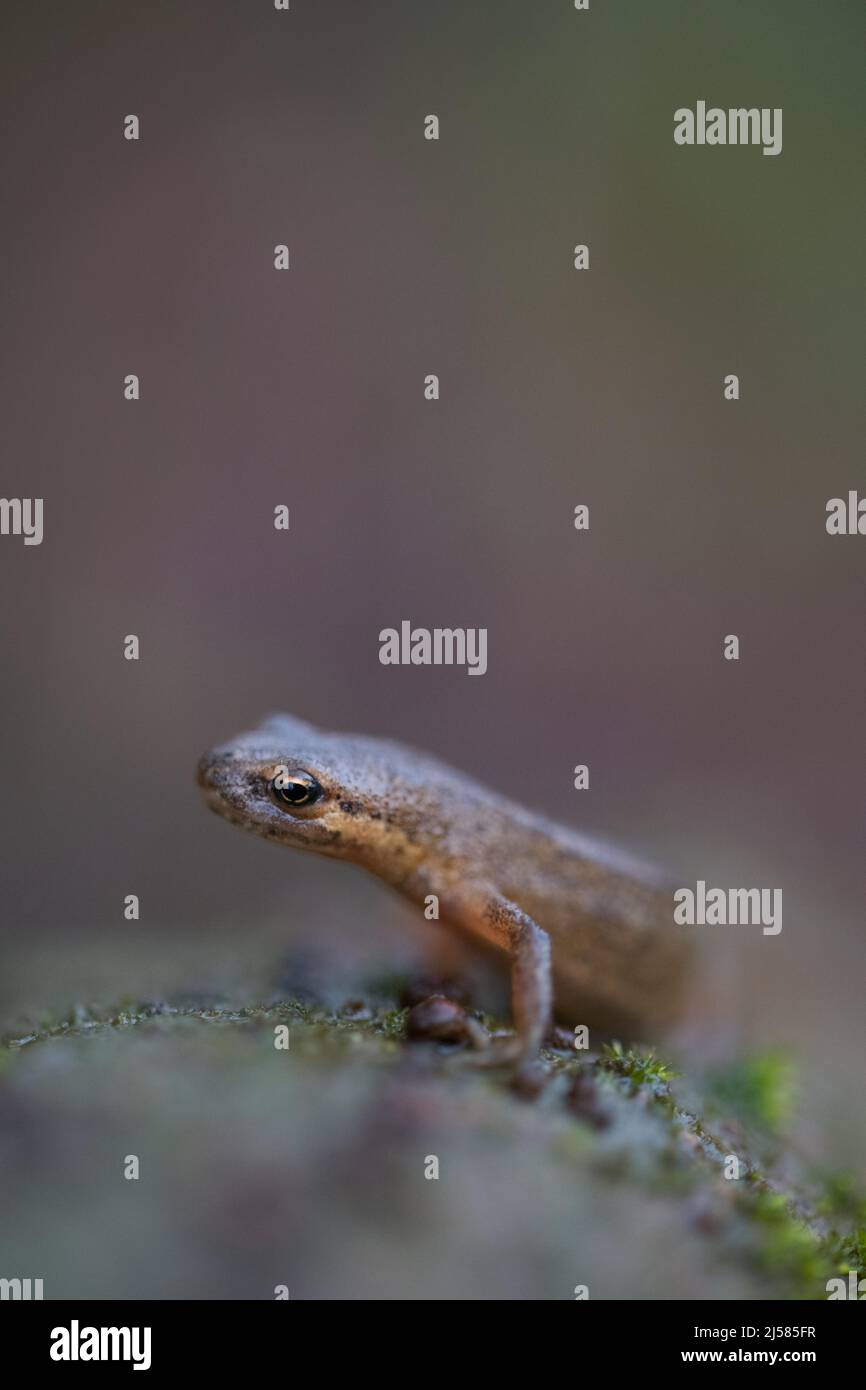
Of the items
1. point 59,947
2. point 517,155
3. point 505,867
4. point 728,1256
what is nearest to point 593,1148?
point 728,1256

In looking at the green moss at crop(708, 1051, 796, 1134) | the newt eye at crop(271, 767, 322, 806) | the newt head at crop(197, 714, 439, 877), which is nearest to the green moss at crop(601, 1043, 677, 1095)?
the green moss at crop(708, 1051, 796, 1134)

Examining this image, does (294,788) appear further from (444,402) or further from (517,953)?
(444,402)

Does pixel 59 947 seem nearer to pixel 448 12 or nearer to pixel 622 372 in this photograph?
pixel 622 372

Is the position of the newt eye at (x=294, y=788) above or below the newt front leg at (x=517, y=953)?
above

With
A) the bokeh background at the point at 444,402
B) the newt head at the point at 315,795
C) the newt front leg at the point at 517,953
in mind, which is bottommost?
the newt front leg at the point at 517,953

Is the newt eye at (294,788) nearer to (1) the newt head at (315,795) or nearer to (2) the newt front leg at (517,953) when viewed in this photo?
(1) the newt head at (315,795)

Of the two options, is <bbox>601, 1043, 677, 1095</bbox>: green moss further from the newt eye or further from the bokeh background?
the bokeh background

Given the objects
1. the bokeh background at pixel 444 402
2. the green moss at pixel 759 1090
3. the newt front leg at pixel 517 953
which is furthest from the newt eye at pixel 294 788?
the bokeh background at pixel 444 402
